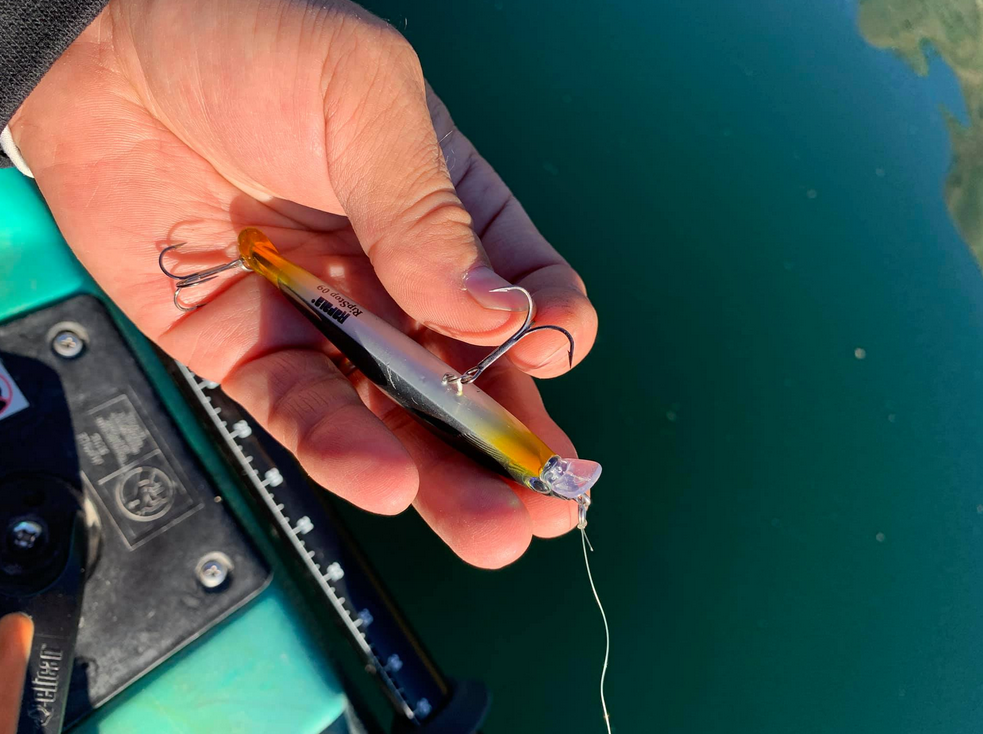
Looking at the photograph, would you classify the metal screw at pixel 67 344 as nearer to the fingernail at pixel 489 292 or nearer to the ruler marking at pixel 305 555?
the ruler marking at pixel 305 555

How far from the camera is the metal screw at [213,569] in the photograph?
144 cm

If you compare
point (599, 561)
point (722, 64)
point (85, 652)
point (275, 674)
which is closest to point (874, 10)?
point (722, 64)

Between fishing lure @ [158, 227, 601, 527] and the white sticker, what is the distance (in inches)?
15.6

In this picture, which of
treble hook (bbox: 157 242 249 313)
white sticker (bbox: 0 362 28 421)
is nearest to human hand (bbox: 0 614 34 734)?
white sticker (bbox: 0 362 28 421)

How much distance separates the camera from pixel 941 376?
1999 millimetres

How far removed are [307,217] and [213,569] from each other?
86 centimetres

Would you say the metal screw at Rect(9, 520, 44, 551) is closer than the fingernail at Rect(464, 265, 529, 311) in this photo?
No

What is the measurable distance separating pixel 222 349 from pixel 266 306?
14 cm

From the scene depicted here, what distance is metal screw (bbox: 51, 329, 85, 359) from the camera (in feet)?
4.86

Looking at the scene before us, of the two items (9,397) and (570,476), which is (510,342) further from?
(9,397)

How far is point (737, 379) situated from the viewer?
2006 mm

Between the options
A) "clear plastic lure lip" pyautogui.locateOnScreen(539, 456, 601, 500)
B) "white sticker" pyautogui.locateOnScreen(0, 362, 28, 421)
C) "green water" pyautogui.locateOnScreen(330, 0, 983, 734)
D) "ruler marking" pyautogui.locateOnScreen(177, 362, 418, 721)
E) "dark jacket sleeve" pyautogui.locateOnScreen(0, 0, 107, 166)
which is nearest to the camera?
"clear plastic lure lip" pyautogui.locateOnScreen(539, 456, 601, 500)

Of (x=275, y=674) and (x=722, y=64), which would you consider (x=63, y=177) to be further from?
(x=722, y=64)

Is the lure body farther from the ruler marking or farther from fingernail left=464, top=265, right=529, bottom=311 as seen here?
the ruler marking
